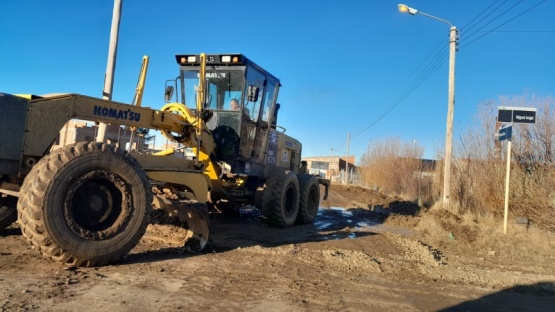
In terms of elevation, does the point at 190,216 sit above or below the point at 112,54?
below

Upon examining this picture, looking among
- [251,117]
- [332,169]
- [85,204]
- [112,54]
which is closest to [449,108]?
[251,117]

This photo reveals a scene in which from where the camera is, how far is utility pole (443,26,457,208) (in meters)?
15.1

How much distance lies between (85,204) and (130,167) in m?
0.67

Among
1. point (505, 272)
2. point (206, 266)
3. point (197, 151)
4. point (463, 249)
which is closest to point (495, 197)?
point (463, 249)

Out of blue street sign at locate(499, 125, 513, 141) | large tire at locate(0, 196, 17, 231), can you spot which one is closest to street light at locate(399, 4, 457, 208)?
blue street sign at locate(499, 125, 513, 141)

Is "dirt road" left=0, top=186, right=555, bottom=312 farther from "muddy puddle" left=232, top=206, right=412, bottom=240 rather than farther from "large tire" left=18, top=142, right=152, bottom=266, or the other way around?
"muddy puddle" left=232, top=206, right=412, bottom=240

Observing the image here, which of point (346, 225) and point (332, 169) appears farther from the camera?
point (332, 169)

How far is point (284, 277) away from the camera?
548 centimetres

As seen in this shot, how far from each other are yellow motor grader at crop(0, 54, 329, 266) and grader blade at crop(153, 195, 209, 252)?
0.01 m

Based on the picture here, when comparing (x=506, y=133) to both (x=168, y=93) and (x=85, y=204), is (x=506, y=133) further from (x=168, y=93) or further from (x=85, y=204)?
(x=85, y=204)

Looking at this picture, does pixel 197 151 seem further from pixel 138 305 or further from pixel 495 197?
pixel 495 197

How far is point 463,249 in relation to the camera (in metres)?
9.41

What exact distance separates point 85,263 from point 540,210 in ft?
34.4

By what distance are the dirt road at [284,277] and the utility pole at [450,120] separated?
18.2ft
